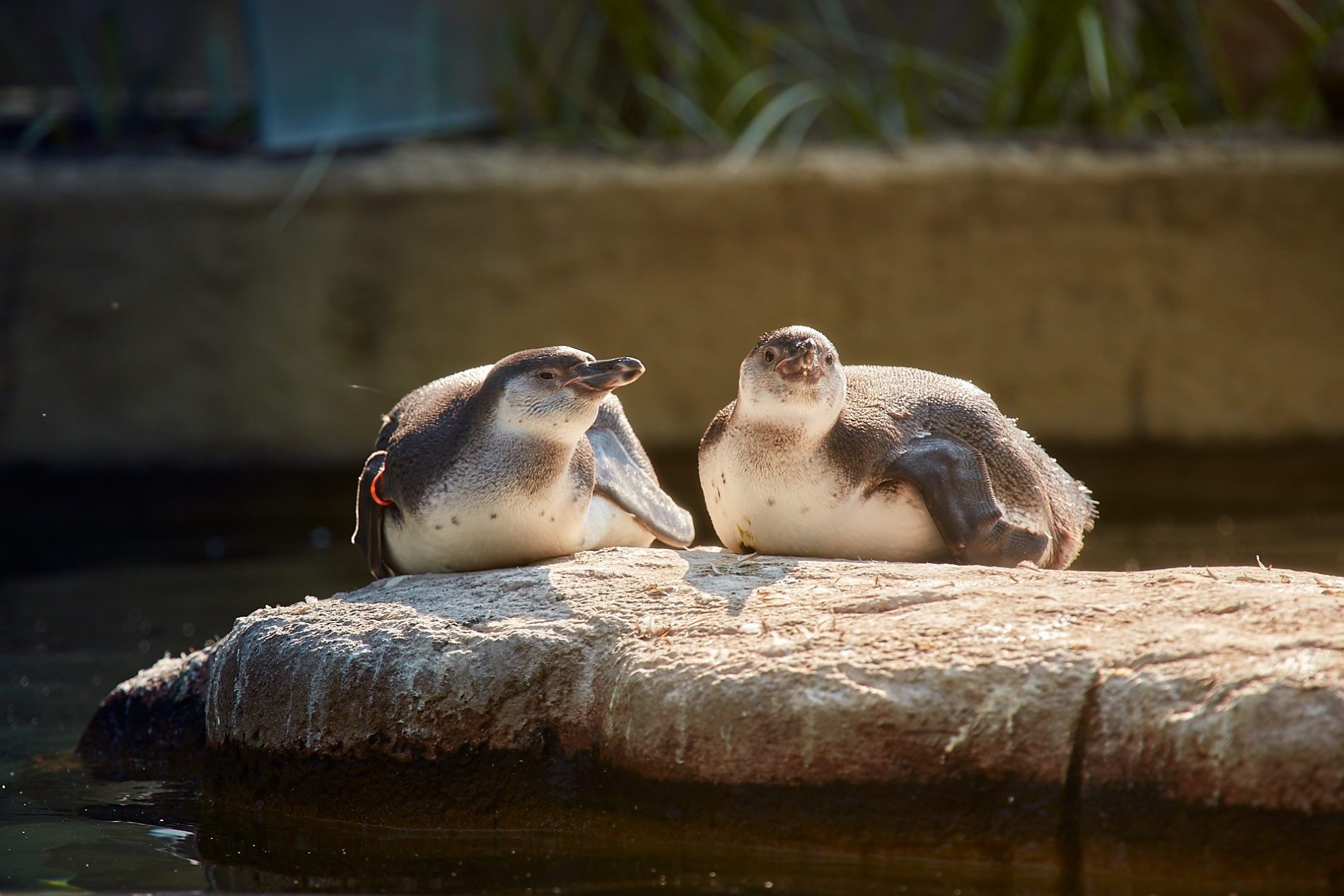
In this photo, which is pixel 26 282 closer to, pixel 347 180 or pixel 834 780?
pixel 347 180

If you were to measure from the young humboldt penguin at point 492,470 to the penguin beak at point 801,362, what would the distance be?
378 mm

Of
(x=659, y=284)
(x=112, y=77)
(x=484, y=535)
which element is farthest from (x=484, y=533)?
(x=112, y=77)

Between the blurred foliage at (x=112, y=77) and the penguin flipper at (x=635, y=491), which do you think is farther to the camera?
the blurred foliage at (x=112, y=77)

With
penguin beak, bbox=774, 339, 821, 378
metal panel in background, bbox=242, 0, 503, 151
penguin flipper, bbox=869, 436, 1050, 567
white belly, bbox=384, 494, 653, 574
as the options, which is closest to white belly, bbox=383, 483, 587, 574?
white belly, bbox=384, 494, 653, 574

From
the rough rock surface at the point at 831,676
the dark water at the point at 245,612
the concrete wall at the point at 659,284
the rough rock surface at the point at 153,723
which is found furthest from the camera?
the concrete wall at the point at 659,284

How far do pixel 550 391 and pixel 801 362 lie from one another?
669mm

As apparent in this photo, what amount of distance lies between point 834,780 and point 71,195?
6737 millimetres

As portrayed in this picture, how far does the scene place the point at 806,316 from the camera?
8.68 m

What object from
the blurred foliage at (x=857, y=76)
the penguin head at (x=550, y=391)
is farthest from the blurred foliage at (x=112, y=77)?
the penguin head at (x=550, y=391)

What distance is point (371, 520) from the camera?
445 centimetres

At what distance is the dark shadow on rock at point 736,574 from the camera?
3.74m

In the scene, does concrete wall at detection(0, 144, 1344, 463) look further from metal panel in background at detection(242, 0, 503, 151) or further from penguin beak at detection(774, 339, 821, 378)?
penguin beak at detection(774, 339, 821, 378)

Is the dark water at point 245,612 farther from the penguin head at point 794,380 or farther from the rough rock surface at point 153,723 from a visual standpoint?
the penguin head at point 794,380

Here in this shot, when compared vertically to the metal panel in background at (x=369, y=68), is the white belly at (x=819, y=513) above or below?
below
